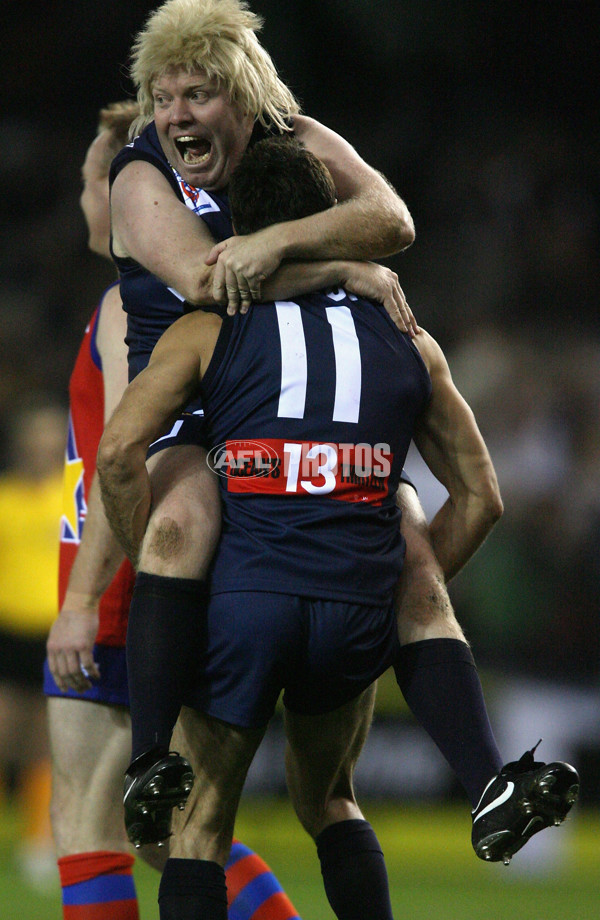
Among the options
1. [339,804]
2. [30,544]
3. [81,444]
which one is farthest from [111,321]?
[30,544]

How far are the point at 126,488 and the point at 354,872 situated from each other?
1.00 m

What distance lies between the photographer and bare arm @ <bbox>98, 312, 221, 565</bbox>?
7.93 ft

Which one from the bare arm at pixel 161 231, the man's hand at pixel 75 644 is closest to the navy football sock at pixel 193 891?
the man's hand at pixel 75 644

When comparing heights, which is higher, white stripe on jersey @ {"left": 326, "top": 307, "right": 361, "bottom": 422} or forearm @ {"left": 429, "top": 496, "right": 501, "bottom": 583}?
white stripe on jersey @ {"left": 326, "top": 307, "right": 361, "bottom": 422}

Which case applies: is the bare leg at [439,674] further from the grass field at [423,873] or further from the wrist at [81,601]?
the grass field at [423,873]

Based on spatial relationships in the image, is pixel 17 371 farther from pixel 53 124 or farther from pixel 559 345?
pixel 559 345

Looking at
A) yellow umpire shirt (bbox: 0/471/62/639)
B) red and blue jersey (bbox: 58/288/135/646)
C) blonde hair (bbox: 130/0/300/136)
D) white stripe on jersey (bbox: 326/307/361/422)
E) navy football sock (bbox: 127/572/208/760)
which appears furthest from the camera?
yellow umpire shirt (bbox: 0/471/62/639)

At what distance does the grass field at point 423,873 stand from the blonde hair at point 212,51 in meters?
3.26

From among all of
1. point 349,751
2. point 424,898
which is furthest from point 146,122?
point 424,898

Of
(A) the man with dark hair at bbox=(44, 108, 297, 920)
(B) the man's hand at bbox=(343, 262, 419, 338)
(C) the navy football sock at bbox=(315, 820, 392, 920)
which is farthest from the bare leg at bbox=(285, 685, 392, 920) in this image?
(B) the man's hand at bbox=(343, 262, 419, 338)

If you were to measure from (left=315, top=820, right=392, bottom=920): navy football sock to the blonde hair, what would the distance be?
1.58 m

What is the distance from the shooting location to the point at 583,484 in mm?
7508

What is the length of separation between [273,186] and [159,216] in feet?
0.83
